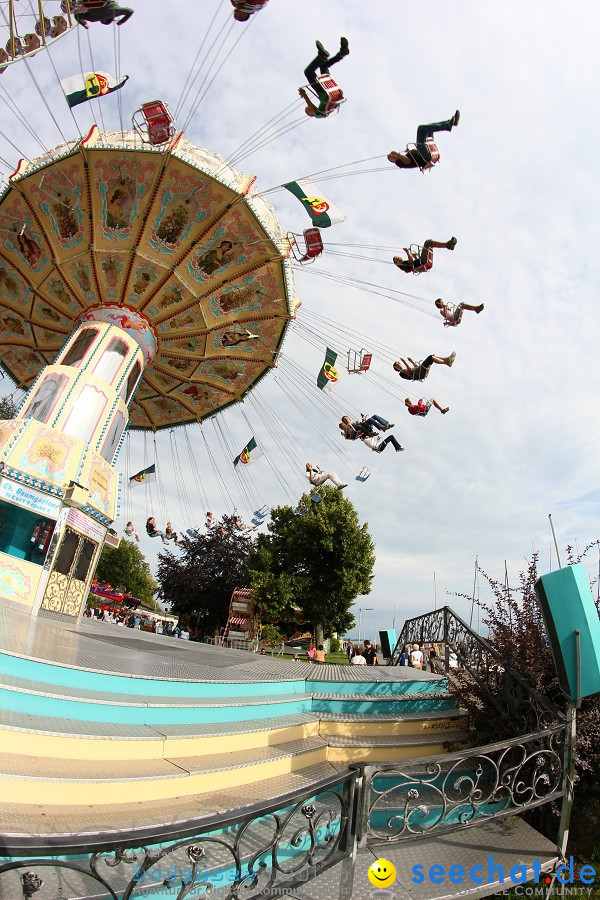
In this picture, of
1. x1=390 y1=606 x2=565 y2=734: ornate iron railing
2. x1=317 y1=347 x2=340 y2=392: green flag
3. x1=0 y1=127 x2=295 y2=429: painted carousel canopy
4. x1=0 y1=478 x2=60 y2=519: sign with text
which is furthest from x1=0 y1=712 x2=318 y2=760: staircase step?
x1=0 y1=127 x2=295 y2=429: painted carousel canopy

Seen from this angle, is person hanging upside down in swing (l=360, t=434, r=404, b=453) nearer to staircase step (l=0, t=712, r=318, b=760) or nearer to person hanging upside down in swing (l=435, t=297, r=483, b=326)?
person hanging upside down in swing (l=435, t=297, r=483, b=326)

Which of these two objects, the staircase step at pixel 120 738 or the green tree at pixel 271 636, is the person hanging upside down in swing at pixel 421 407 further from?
the green tree at pixel 271 636

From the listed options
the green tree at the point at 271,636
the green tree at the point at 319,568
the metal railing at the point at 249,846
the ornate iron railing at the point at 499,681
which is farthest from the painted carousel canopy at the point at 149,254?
the green tree at the point at 271,636

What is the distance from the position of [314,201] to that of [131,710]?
425 inches

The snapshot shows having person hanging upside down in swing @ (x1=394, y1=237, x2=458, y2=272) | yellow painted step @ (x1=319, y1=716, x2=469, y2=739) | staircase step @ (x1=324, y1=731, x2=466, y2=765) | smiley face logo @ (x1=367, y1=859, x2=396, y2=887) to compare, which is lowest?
smiley face logo @ (x1=367, y1=859, x2=396, y2=887)

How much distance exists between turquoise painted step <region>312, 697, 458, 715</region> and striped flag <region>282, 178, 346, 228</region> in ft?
32.3

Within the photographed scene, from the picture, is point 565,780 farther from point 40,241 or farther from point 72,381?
point 40,241

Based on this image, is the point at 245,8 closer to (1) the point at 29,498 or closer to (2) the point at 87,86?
(2) the point at 87,86

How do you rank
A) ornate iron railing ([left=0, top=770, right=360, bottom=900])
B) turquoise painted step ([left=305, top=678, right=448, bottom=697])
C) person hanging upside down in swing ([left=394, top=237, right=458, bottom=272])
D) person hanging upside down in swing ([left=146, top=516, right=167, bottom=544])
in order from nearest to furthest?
ornate iron railing ([left=0, top=770, right=360, bottom=900]) < turquoise painted step ([left=305, top=678, right=448, bottom=697]) < person hanging upside down in swing ([left=394, top=237, right=458, bottom=272]) < person hanging upside down in swing ([left=146, top=516, right=167, bottom=544])

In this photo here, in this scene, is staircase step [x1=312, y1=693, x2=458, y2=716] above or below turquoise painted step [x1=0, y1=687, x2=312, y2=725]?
above

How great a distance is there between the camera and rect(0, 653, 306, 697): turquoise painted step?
449cm

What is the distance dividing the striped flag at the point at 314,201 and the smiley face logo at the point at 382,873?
37.5 feet

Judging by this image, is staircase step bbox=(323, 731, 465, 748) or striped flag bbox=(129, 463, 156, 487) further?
striped flag bbox=(129, 463, 156, 487)

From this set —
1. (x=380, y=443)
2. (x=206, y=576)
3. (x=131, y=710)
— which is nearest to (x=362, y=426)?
(x=380, y=443)
